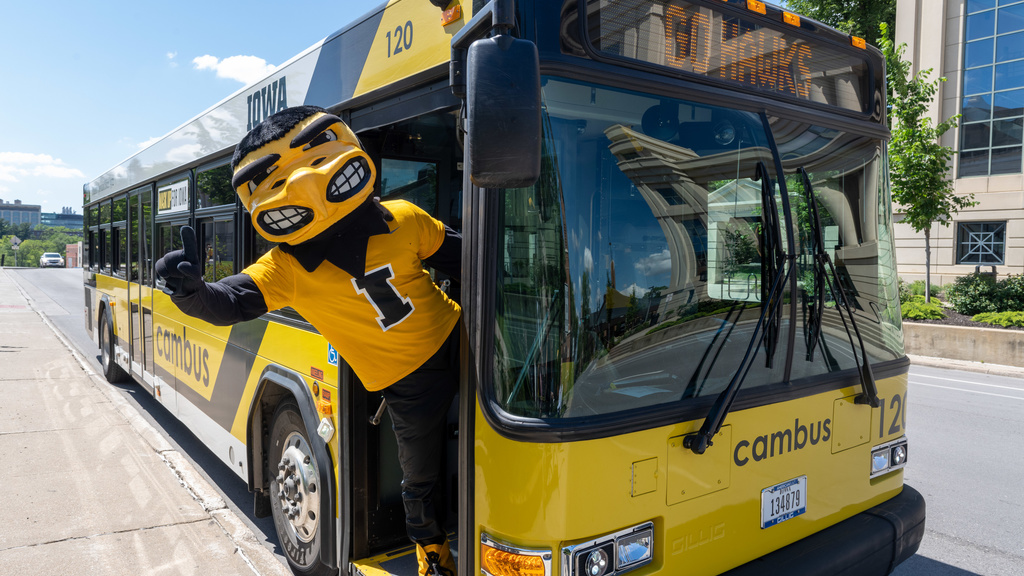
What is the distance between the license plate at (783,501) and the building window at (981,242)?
2406cm

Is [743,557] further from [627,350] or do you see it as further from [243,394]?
[243,394]

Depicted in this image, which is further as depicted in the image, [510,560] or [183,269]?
[183,269]

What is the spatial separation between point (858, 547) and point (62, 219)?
197770mm

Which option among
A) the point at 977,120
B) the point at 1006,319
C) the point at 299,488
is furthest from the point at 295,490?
the point at 977,120

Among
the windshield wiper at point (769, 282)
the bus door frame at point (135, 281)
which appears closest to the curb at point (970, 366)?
the windshield wiper at point (769, 282)

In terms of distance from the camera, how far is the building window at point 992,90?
2198 cm

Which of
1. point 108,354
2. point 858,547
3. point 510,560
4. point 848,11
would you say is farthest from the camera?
point 848,11

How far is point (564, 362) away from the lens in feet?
7.16

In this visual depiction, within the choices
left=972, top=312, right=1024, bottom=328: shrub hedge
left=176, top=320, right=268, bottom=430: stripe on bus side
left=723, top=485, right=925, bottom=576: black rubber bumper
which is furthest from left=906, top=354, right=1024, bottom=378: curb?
left=176, top=320, right=268, bottom=430: stripe on bus side

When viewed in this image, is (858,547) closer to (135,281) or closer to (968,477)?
(968,477)

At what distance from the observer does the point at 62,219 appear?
550 feet

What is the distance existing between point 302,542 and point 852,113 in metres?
3.28

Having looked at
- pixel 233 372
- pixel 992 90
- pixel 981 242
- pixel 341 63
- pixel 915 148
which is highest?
pixel 992 90

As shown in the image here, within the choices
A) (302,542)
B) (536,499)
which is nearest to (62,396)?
(302,542)
